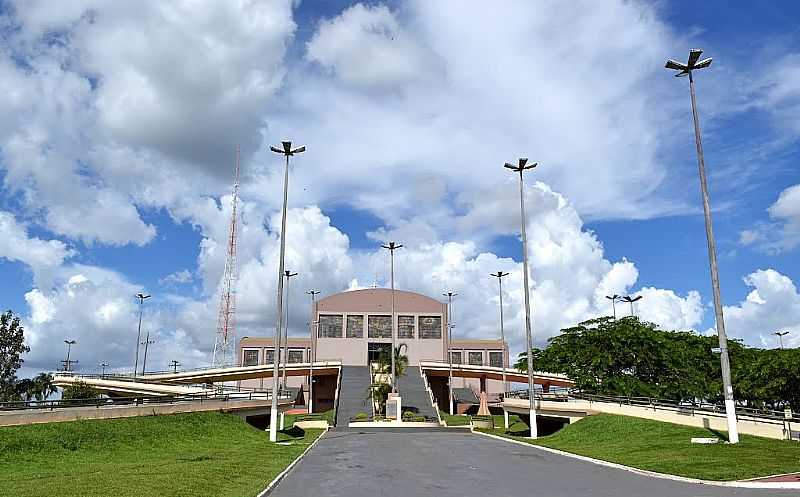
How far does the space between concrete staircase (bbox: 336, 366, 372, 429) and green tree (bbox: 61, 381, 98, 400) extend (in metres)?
26.0

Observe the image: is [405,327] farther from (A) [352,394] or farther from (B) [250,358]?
(B) [250,358]

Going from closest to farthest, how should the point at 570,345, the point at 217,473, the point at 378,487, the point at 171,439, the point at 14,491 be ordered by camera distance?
1. the point at 14,491
2. the point at 378,487
3. the point at 217,473
4. the point at 171,439
5. the point at 570,345

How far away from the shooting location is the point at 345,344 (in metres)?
99.4

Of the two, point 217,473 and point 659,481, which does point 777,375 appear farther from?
point 217,473

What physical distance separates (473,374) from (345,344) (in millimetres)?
19866

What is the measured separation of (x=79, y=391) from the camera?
67312 mm

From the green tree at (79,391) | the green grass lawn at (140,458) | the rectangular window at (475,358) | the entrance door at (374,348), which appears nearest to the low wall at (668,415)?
the green grass lawn at (140,458)

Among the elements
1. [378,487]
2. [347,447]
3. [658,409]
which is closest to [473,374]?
[658,409]

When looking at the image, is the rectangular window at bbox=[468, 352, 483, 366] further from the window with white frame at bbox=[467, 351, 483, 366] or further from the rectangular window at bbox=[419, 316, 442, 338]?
the rectangular window at bbox=[419, 316, 442, 338]

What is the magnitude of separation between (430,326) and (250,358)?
32.3 meters

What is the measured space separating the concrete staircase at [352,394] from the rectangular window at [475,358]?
28126 millimetres

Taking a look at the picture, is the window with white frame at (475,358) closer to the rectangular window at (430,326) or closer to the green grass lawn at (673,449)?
the rectangular window at (430,326)

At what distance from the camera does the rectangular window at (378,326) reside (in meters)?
101

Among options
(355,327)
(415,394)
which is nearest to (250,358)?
(355,327)
